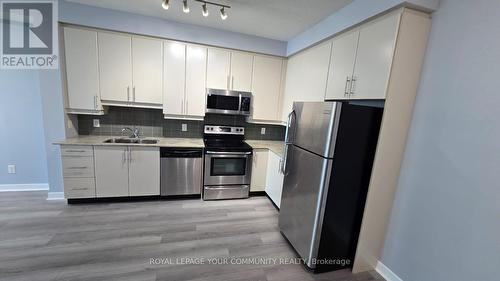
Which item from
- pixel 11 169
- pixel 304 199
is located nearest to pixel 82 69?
pixel 11 169

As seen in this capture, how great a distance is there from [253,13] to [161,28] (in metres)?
1.33

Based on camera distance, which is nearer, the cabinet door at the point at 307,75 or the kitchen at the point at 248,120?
the kitchen at the point at 248,120

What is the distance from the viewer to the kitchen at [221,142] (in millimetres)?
1768

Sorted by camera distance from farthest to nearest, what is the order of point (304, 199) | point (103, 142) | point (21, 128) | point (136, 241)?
point (21, 128) → point (103, 142) → point (136, 241) → point (304, 199)

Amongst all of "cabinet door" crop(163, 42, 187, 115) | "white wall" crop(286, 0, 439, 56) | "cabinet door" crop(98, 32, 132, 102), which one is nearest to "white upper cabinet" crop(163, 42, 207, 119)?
"cabinet door" crop(163, 42, 187, 115)

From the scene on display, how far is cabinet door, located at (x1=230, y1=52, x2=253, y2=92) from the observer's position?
3223 millimetres

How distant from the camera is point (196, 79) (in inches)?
123

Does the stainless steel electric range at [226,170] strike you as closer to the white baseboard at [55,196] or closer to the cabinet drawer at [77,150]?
the cabinet drawer at [77,150]

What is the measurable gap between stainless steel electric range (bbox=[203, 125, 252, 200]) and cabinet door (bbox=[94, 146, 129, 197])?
1.13 meters

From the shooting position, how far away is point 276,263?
2.02 m

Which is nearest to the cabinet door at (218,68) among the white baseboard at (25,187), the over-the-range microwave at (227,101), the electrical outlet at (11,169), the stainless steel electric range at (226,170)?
the over-the-range microwave at (227,101)

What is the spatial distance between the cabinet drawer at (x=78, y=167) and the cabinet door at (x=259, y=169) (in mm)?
2287

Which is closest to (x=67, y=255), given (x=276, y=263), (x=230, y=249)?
(x=230, y=249)

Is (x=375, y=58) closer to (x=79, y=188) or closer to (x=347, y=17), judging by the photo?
(x=347, y=17)
